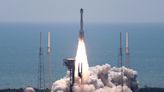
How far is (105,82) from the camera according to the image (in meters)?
43.3

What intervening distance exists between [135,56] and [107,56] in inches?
241

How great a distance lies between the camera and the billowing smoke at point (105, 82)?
41688 millimetres

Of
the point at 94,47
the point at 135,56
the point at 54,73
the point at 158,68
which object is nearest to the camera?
the point at 54,73

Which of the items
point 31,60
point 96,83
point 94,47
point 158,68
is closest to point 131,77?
point 96,83

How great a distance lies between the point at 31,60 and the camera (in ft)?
351

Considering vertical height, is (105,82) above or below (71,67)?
below

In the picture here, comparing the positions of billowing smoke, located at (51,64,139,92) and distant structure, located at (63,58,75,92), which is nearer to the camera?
distant structure, located at (63,58,75,92)

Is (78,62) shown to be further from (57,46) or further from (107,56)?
(57,46)

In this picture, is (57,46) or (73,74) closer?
(73,74)

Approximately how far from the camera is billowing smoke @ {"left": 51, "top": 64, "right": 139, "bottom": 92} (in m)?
41.7

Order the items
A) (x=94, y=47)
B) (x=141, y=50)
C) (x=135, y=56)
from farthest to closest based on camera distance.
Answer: (x=94, y=47), (x=141, y=50), (x=135, y=56)

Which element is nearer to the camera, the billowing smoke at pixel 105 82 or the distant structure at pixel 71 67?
the distant structure at pixel 71 67

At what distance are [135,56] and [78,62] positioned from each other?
73336 millimetres

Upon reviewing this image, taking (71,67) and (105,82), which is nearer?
(71,67)
